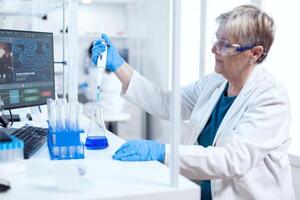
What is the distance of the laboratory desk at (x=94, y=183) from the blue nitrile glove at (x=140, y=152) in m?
0.06

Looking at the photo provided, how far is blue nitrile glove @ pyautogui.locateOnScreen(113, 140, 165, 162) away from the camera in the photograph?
3.57ft

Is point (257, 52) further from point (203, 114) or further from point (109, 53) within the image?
point (109, 53)

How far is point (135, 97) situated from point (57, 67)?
0.94 metres

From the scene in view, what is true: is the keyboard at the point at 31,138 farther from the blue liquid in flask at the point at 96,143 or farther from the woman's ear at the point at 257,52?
the woman's ear at the point at 257,52

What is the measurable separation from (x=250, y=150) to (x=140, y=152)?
0.39 m

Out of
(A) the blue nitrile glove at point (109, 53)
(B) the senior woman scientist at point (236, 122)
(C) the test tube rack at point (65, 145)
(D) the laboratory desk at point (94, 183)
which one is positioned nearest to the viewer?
(D) the laboratory desk at point (94, 183)

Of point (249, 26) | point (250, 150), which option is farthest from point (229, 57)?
point (250, 150)

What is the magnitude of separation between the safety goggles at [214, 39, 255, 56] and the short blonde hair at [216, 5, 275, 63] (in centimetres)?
2

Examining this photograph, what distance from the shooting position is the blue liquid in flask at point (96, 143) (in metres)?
1.23

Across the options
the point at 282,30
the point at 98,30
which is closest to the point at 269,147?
the point at 282,30

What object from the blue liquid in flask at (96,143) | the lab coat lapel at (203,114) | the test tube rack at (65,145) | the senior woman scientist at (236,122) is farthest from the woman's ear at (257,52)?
the test tube rack at (65,145)

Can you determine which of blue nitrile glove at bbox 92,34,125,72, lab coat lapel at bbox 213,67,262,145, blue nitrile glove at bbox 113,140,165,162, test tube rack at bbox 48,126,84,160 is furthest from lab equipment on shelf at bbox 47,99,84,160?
lab coat lapel at bbox 213,67,262,145

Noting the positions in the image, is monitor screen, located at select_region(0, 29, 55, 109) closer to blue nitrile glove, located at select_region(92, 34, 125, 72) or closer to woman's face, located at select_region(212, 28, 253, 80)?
blue nitrile glove, located at select_region(92, 34, 125, 72)

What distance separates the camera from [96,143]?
1.24m
